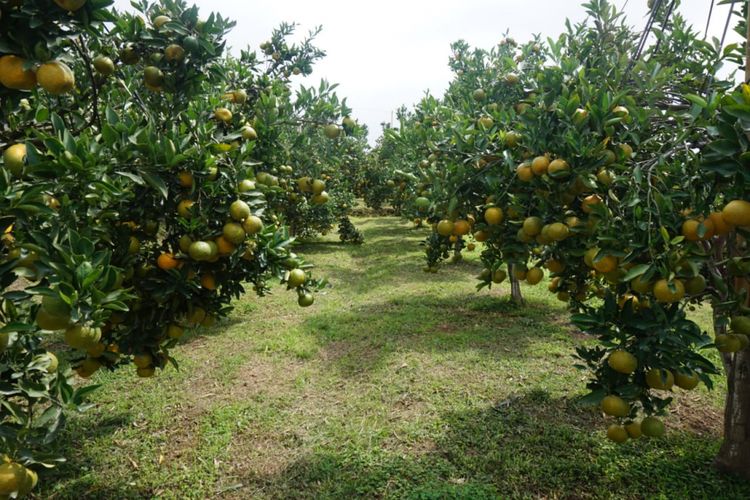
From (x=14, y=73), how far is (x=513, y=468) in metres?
3.27

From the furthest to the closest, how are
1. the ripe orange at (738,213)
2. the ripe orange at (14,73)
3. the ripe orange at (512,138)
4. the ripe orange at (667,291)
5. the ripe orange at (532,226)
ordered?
the ripe orange at (512,138), the ripe orange at (532,226), the ripe orange at (667,291), the ripe orange at (738,213), the ripe orange at (14,73)

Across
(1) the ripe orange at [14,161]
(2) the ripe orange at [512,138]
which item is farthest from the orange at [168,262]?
(2) the ripe orange at [512,138]

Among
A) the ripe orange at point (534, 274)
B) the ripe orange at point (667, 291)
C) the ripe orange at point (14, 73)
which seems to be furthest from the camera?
the ripe orange at point (534, 274)

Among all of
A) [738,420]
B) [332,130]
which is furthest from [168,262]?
[738,420]

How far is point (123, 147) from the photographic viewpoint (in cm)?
175

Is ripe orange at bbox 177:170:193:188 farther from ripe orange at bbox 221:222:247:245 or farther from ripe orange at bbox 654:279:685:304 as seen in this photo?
ripe orange at bbox 654:279:685:304

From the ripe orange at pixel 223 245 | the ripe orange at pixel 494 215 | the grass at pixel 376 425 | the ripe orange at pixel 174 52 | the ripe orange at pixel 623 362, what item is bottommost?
the grass at pixel 376 425

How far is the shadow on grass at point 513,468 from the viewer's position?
2.82 meters

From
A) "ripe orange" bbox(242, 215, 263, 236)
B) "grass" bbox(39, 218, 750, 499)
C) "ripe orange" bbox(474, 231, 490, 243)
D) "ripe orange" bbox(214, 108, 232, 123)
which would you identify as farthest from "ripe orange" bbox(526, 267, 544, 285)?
"ripe orange" bbox(214, 108, 232, 123)

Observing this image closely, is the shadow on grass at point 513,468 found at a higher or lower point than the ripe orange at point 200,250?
lower

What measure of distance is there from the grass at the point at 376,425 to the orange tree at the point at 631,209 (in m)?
0.80

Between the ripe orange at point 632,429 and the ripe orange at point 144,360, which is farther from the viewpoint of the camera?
the ripe orange at point 144,360

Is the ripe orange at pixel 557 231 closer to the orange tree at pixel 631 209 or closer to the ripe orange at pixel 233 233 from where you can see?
the orange tree at pixel 631 209

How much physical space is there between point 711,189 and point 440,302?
5424 mm
